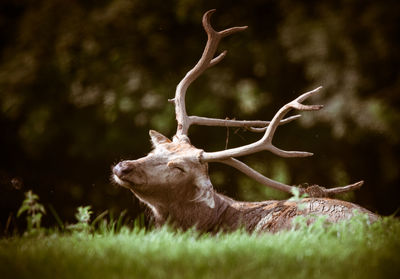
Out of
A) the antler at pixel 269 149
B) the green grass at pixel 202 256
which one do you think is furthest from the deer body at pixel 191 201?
the green grass at pixel 202 256

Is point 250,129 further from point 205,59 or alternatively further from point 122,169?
point 122,169

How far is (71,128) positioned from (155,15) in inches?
68.0

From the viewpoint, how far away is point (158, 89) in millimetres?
7121

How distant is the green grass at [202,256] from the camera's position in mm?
2334

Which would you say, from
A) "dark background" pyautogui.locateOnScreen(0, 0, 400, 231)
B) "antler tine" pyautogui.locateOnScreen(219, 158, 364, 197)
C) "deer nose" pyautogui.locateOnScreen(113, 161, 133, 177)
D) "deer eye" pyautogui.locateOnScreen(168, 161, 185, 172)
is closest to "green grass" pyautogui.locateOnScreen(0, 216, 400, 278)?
"deer nose" pyautogui.locateOnScreen(113, 161, 133, 177)

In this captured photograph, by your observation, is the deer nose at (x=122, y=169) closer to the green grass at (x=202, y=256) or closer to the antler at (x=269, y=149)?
the antler at (x=269, y=149)

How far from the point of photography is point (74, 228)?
11.2 feet

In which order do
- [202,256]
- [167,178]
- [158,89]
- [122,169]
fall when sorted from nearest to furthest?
[202,256], [122,169], [167,178], [158,89]

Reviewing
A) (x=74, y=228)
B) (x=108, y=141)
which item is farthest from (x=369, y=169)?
(x=74, y=228)

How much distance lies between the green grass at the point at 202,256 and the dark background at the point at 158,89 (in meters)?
3.75

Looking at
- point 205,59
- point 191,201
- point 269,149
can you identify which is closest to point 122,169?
point 191,201

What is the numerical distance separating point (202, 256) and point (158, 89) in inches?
187

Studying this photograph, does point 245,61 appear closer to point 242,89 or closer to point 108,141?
point 242,89

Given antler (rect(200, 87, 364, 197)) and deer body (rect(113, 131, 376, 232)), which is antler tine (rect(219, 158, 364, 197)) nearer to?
antler (rect(200, 87, 364, 197))
